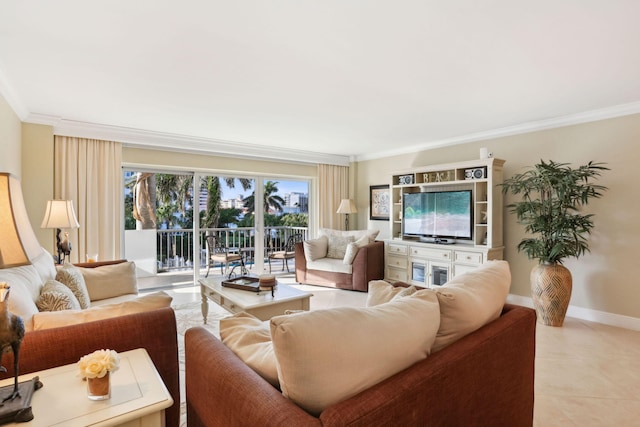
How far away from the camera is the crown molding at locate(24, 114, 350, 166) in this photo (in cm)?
392

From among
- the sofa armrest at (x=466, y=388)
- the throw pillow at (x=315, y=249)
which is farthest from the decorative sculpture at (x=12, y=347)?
the throw pillow at (x=315, y=249)

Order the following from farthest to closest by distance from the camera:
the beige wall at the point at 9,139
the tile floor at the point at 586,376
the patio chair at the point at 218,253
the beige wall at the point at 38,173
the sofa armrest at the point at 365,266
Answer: the patio chair at the point at 218,253 < the sofa armrest at the point at 365,266 < the beige wall at the point at 38,173 < the beige wall at the point at 9,139 < the tile floor at the point at 586,376

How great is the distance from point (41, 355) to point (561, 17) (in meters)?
3.01

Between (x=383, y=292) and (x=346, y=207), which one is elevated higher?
(x=346, y=207)

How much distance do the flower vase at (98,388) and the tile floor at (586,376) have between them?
219 centimetres

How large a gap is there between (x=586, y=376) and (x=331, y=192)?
4.60m

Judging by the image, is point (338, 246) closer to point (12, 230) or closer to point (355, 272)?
point (355, 272)

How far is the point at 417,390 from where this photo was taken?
36.7 inches

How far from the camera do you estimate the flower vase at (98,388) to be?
101 cm

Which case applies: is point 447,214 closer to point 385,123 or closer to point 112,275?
point 385,123

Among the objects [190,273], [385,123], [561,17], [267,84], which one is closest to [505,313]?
[561,17]

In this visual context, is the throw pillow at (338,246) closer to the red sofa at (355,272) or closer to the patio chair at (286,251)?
the red sofa at (355,272)

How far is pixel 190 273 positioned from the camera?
5750 mm

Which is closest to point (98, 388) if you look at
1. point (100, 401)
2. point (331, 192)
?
point (100, 401)
